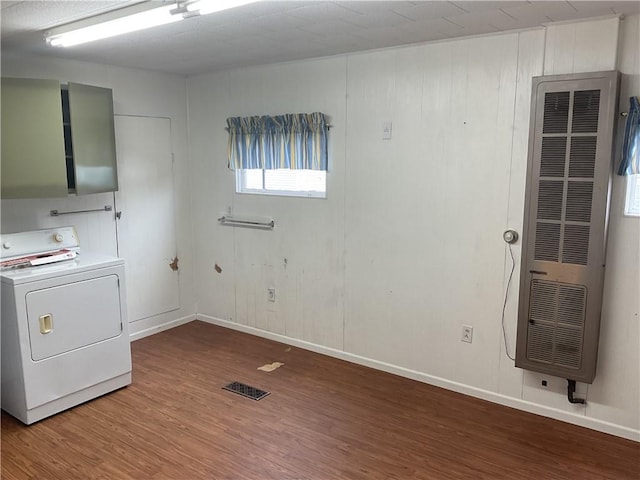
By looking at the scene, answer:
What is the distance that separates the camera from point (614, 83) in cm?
262

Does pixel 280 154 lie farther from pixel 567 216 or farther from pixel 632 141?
pixel 632 141

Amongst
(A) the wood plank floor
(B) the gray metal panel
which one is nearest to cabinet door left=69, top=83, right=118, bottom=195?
(A) the wood plank floor

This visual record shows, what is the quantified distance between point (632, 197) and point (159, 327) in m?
4.05

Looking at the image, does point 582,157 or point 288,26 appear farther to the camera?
point 288,26

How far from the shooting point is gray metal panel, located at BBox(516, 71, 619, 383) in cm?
270

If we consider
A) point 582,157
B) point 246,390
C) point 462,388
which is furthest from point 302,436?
point 582,157

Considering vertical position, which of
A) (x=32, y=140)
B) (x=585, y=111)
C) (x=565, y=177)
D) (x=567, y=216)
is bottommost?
(x=567, y=216)

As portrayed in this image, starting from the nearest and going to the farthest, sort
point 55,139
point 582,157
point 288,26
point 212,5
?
point 212,5
point 582,157
point 288,26
point 55,139

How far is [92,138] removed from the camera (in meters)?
3.69

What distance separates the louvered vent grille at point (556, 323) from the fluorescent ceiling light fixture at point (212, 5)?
2.33 metres

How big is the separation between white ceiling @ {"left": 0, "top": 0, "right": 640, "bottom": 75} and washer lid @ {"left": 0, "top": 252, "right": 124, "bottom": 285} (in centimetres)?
149

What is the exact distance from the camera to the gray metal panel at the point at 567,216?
270 cm

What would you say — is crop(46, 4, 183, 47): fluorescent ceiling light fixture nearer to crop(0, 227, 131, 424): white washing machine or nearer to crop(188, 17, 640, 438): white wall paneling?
crop(0, 227, 131, 424): white washing machine

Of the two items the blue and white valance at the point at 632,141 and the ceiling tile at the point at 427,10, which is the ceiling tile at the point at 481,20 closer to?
the ceiling tile at the point at 427,10
